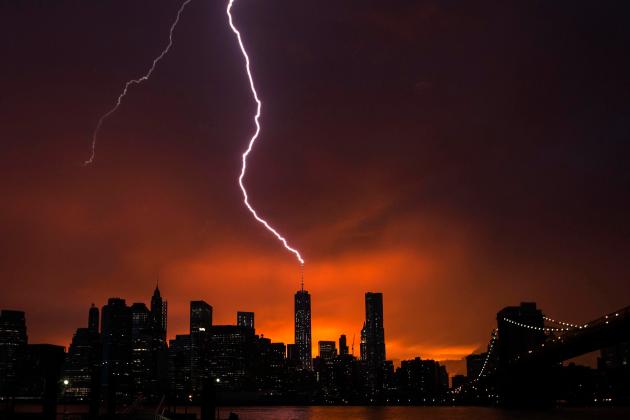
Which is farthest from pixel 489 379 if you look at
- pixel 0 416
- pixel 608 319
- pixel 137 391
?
pixel 137 391

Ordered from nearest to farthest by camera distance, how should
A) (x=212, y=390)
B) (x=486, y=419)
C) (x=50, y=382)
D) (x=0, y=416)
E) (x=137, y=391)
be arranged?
(x=50, y=382) < (x=0, y=416) < (x=212, y=390) < (x=486, y=419) < (x=137, y=391)

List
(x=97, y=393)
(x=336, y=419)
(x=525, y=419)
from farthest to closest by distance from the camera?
1. (x=336, y=419)
2. (x=525, y=419)
3. (x=97, y=393)

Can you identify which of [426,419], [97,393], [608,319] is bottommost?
[426,419]

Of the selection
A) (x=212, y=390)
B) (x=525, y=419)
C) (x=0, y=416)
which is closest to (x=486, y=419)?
(x=525, y=419)

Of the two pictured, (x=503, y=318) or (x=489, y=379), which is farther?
(x=503, y=318)

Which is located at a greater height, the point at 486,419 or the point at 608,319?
the point at 608,319

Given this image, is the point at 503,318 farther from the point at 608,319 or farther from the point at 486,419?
the point at 608,319

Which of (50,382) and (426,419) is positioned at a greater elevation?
(50,382)

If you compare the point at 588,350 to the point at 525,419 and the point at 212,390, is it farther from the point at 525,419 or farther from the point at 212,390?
the point at 212,390

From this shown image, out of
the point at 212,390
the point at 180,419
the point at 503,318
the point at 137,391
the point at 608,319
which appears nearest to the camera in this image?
the point at 212,390
